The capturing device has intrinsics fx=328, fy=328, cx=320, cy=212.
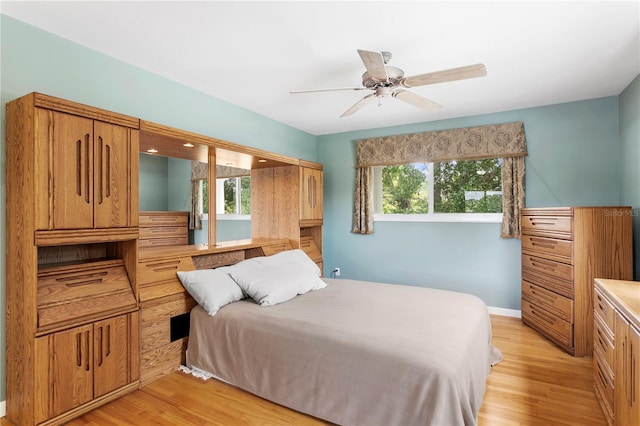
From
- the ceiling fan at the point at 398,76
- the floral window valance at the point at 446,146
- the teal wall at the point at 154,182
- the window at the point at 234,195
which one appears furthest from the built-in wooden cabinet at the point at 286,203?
the ceiling fan at the point at 398,76

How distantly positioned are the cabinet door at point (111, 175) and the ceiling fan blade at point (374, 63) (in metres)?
1.72

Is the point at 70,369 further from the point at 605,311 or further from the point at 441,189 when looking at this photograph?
the point at 441,189

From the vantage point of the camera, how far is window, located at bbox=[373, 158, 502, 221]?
421 cm

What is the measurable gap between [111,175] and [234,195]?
174cm

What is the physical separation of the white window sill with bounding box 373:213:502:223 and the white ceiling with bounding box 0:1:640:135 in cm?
150

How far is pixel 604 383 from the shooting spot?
210 cm

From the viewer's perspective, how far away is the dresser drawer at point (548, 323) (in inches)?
118

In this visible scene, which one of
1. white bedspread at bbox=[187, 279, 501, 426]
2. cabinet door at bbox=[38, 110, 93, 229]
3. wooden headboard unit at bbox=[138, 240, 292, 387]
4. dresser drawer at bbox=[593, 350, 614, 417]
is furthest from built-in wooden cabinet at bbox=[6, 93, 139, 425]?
dresser drawer at bbox=[593, 350, 614, 417]

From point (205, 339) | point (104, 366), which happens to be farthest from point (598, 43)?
point (104, 366)

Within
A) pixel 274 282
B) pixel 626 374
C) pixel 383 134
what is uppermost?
pixel 383 134

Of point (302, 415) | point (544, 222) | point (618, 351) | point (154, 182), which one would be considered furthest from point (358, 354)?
point (544, 222)

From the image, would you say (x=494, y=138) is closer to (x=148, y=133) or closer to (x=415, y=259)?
(x=415, y=259)

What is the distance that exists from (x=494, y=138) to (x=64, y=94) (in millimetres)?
4319

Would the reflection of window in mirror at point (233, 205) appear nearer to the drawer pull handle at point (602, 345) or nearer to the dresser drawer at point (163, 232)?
the dresser drawer at point (163, 232)
